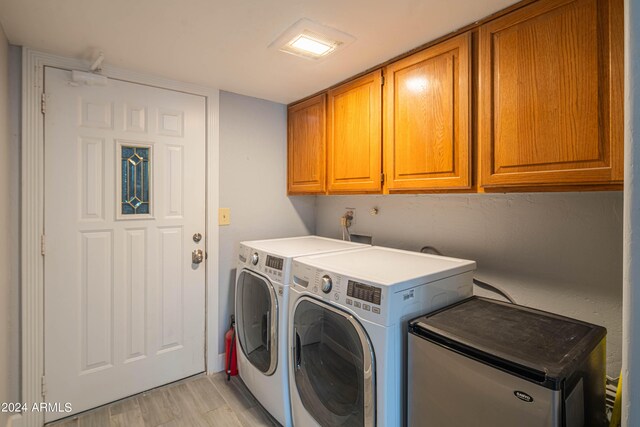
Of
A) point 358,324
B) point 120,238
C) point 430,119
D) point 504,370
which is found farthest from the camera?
point 120,238

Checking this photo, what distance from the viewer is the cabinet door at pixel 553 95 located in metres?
1.02

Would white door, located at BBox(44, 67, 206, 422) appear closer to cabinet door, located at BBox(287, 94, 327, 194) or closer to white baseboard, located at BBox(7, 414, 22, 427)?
white baseboard, located at BBox(7, 414, 22, 427)

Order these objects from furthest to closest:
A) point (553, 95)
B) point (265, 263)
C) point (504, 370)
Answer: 1. point (265, 263)
2. point (553, 95)
3. point (504, 370)

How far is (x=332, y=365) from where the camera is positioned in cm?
149

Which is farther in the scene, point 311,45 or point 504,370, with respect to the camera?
point 311,45

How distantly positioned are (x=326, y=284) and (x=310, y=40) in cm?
122

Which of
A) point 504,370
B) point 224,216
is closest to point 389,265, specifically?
point 504,370

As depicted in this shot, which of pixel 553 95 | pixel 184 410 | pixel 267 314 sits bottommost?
pixel 184 410

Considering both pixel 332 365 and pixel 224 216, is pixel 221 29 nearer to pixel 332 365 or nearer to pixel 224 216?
pixel 224 216

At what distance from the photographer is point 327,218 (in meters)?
2.77

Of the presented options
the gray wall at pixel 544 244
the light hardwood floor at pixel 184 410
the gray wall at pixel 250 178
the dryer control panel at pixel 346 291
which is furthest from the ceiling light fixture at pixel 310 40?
the light hardwood floor at pixel 184 410

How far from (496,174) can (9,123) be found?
2.45 meters

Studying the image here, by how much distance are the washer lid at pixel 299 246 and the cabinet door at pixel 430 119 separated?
0.58m

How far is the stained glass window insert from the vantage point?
1.98 metres
